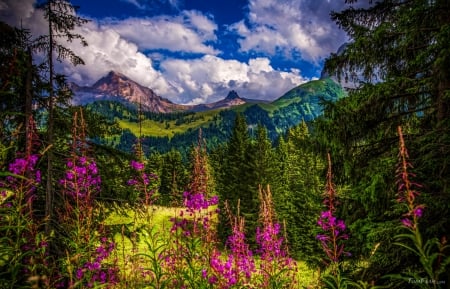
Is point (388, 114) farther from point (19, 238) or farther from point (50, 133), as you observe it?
point (50, 133)

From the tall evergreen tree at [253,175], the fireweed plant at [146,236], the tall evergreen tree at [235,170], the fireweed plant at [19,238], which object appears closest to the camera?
the fireweed plant at [19,238]

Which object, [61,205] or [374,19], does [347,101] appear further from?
[61,205]

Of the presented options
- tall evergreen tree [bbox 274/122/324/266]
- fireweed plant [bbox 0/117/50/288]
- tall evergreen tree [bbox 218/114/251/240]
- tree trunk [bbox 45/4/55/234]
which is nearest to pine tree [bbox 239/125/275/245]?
tall evergreen tree [bbox 218/114/251/240]

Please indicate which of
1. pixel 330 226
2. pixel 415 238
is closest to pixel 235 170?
pixel 330 226

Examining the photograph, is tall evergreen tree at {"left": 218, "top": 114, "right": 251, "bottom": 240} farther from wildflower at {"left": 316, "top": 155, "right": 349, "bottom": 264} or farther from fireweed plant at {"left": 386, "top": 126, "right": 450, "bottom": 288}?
fireweed plant at {"left": 386, "top": 126, "right": 450, "bottom": 288}

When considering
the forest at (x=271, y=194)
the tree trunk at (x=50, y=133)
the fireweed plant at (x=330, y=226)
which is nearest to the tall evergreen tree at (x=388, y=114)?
the forest at (x=271, y=194)

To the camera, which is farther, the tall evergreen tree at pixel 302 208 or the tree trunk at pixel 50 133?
the tall evergreen tree at pixel 302 208

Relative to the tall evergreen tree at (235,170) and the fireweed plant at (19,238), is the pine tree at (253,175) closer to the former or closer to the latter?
the tall evergreen tree at (235,170)

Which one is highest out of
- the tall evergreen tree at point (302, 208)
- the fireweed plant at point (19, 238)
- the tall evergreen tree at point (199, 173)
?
the tall evergreen tree at point (199, 173)

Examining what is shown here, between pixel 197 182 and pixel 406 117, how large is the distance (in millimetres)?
4708

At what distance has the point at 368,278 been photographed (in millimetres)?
4973

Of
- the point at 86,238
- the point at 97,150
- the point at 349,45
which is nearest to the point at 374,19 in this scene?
the point at 349,45

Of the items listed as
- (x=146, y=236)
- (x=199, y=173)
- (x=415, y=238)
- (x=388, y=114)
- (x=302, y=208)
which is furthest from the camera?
(x=302, y=208)

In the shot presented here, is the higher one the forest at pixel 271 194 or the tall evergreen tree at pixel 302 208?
the forest at pixel 271 194
